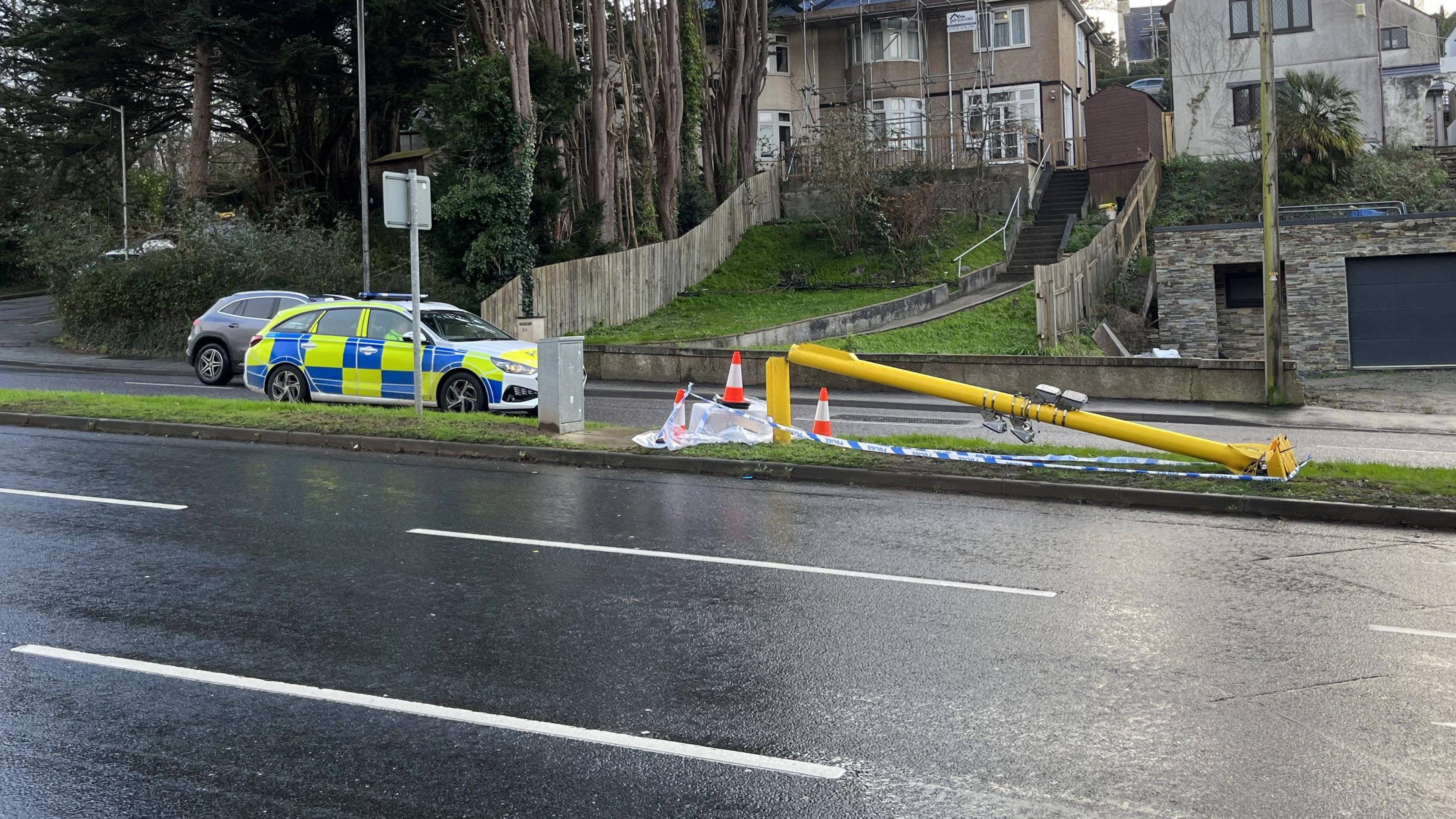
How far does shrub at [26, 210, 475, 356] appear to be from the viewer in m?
29.5

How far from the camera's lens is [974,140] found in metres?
41.4

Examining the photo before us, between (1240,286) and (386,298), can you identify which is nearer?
(386,298)

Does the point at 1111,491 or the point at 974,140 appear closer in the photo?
the point at 1111,491

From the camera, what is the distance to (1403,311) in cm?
2775

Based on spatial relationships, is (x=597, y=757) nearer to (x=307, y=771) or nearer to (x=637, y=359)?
(x=307, y=771)

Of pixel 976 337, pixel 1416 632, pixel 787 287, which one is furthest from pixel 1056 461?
pixel 787 287

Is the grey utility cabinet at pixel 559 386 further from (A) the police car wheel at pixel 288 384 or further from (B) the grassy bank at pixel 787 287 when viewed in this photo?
(B) the grassy bank at pixel 787 287

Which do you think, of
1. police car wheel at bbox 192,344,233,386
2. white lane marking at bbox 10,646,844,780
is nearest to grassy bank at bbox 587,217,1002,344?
police car wheel at bbox 192,344,233,386

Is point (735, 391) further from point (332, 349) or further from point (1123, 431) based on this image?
point (332, 349)

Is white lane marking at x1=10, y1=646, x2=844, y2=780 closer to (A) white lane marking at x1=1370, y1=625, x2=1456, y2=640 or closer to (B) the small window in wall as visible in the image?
(A) white lane marking at x1=1370, y1=625, x2=1456, y2=640

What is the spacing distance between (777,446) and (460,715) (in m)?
7.50

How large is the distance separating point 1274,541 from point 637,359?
16.1 meters

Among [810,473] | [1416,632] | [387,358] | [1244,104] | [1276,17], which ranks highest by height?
[1276,17]

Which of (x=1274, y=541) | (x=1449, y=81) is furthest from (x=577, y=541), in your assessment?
(x=1449, y=81)
